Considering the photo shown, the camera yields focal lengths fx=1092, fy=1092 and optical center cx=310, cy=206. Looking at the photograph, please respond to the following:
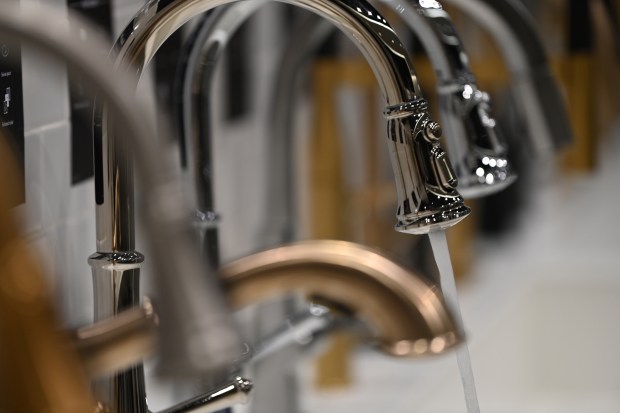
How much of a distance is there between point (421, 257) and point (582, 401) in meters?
0.22

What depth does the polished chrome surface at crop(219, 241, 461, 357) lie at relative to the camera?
1.26ft

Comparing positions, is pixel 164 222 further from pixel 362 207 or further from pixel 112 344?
pixel 362 207

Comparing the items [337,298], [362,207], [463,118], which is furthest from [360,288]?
[362,207]

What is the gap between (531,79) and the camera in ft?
1.91

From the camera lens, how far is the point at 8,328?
0.28m

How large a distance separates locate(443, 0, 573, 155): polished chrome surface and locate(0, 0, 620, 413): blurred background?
0.9 inches

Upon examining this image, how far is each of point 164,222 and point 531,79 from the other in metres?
0.36

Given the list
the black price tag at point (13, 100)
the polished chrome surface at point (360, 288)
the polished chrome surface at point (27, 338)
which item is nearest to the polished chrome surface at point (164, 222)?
the polished chrome surface at point (27, 338)

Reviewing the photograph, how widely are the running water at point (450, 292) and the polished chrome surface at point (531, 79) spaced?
17 centimetres

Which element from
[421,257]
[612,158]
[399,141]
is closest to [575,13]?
[421,257]

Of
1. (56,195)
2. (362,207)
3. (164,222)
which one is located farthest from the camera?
(362,207)

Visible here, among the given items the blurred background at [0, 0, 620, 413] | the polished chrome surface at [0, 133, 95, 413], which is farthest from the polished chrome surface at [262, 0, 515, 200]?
the polished chrome surface at [0, 133, 95, 413]

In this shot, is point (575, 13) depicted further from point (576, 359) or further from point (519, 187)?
point (519, 187)

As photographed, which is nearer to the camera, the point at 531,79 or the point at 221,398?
the point at 221,398
